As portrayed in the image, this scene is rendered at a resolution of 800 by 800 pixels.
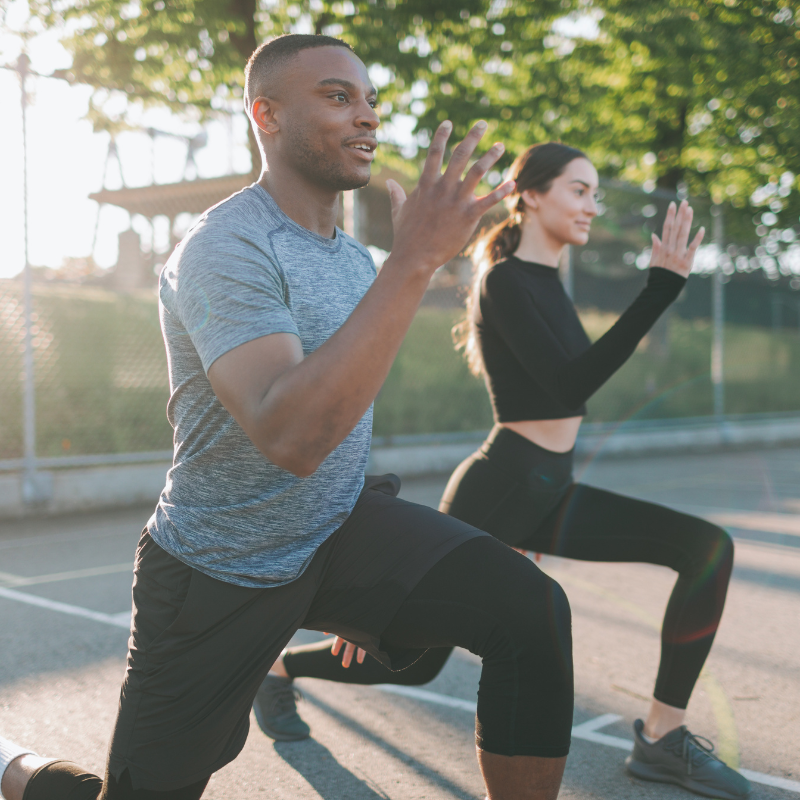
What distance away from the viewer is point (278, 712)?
3.08 metres

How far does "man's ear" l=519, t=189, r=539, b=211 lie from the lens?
3172 millimetres

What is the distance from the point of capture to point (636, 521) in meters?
2.86

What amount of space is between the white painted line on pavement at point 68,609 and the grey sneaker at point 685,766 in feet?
9.01

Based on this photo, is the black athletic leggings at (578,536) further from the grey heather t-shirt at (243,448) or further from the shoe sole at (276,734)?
the grey heather t-shirt at (243,448)

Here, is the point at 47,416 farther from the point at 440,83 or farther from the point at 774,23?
the point at 774,23

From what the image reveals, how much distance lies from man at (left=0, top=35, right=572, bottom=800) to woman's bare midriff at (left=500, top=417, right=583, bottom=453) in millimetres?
954

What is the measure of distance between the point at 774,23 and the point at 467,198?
612 inches

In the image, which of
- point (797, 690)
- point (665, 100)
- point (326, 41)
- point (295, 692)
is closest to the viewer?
point (326, 41)

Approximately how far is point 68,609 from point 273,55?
3773 mm

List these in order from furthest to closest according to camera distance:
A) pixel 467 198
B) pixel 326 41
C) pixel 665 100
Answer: pixel 665 100 < pixel 326 41 < pixel 467 198

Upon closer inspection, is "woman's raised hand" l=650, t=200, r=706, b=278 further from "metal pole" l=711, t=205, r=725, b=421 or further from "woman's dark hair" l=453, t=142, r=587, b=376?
"metal pole" l=711, t=205, r=725, b=421

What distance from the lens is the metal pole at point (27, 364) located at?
7.54 metres

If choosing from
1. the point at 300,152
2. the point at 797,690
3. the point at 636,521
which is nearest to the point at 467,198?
the point at 300,152

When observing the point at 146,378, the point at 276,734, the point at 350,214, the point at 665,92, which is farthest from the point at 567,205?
the point at 665,92
